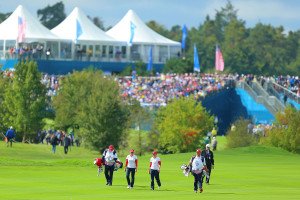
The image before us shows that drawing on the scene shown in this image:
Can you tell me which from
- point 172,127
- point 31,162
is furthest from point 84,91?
point 31,162

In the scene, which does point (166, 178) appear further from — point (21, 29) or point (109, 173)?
point (21, 29)

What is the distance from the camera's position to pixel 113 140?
92062 mm

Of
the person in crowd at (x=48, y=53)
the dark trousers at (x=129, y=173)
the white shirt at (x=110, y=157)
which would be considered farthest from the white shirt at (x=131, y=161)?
the person in crowd at (x=48, y=53)

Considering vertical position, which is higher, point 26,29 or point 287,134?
point 26,29

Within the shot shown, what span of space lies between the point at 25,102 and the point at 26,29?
114 feet

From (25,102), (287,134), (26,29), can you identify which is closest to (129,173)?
(287,134)

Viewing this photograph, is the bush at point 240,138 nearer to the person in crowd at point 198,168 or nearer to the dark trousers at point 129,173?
the dark trousers at point 129,173

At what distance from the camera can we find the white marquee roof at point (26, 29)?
133875 mm

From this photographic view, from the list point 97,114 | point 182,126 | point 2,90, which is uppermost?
point 2,90

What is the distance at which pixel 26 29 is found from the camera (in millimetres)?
134625

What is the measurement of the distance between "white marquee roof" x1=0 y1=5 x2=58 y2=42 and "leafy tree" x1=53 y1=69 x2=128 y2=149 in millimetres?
30586

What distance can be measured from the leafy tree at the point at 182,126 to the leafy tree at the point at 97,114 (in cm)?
324

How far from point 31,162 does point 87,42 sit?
69217 millimetres

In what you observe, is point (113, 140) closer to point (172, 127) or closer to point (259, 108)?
point (172, 127)
